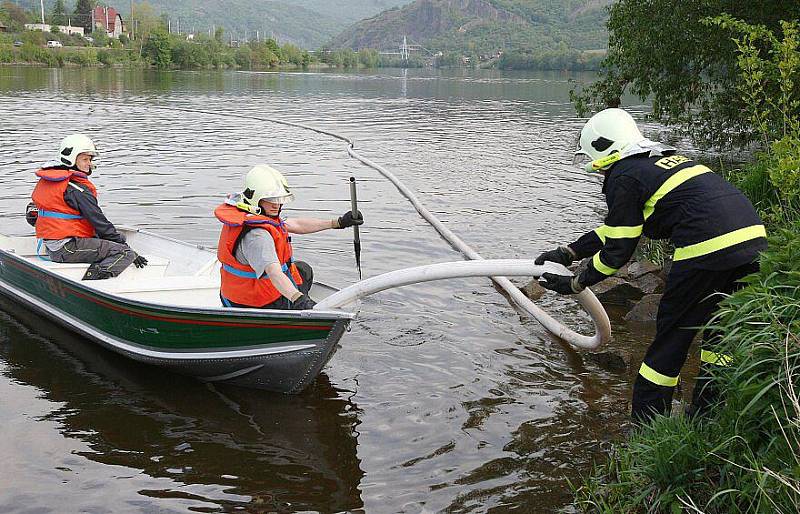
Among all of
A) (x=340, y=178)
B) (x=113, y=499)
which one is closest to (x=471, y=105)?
(x=340, y=178)

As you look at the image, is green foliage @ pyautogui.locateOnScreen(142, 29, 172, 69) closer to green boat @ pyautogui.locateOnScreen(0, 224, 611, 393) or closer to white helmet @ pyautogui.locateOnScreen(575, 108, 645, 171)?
green boat @ pyautogui.locateOnScreen(0, 224, 611, 393)

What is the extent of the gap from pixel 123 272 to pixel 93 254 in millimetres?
400

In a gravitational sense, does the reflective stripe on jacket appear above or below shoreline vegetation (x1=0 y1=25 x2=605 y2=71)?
below

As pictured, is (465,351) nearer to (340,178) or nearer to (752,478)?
(752,478)

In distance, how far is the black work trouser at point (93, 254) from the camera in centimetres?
896

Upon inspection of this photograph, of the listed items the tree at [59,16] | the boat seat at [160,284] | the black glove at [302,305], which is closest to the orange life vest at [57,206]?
the boat seat at [160,284]

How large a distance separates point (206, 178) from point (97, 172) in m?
2.79

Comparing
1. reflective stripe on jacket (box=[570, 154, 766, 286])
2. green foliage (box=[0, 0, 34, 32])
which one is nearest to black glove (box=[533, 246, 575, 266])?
reflective stripe on jacket (box=[570, 154, 766, 286])

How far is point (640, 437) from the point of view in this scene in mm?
5027

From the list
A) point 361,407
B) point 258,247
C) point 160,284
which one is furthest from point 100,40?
point 361,407

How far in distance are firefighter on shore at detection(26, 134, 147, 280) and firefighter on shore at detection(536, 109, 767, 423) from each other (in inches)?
225

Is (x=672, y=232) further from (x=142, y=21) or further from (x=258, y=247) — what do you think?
(x=142, y=21)

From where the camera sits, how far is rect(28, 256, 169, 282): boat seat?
894cm

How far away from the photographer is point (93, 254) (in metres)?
8.98
